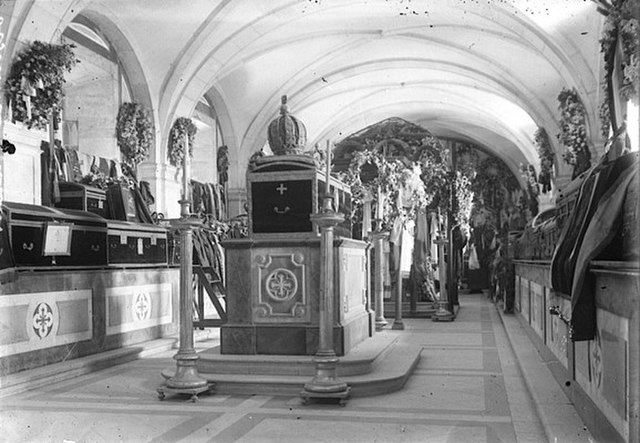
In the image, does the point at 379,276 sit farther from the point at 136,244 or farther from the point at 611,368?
the point at 611,368

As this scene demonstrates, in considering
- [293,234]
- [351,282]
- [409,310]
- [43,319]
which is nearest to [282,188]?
[293,234]

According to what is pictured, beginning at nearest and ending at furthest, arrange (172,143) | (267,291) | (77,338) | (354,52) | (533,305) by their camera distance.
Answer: (267,291) < (77,338) < (533,305) < (172,143) < (354,52)

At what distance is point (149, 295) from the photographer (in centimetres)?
833

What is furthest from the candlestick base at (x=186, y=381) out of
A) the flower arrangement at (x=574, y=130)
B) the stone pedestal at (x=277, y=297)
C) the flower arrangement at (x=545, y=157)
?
the flower arrangement at (x=545, y=157)

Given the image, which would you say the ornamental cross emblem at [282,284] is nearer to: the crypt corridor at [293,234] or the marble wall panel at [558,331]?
the crypt corridor at [293,234]

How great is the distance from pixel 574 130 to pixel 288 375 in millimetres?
9101

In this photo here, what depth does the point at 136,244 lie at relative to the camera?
326 inches

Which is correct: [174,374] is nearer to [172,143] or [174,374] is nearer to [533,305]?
[533,305]

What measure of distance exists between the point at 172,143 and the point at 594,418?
1191 cm

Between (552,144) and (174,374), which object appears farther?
(552,144)

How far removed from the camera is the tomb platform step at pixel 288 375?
5332 mm

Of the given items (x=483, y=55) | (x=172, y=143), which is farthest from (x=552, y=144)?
(x=172, y=143)

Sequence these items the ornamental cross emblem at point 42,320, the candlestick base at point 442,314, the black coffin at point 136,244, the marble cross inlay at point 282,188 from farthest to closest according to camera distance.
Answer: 1. the candlestick base at point 442,314
2. the black coffin at point 136,244
3. the ornamental cross emblem at point 42,320
4. the marble cross inlay at point 282,188

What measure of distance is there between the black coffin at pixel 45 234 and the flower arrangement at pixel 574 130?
8.53 meters
